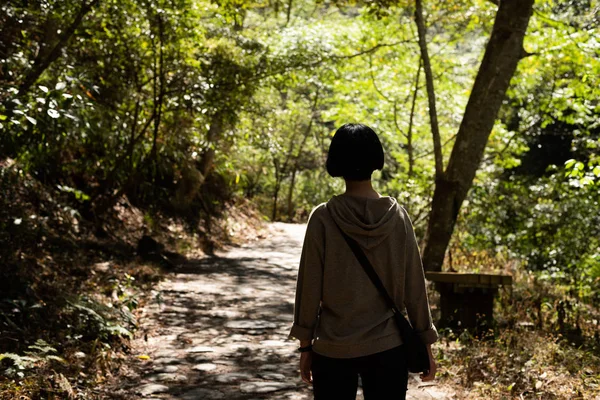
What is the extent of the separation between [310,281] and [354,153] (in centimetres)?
59

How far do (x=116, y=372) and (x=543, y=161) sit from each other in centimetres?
1871

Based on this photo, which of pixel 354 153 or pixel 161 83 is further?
pixel 161 83

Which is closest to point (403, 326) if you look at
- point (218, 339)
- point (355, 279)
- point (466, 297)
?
point (355, 279)

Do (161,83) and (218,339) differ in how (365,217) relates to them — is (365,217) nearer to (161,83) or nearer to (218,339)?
(218,339)

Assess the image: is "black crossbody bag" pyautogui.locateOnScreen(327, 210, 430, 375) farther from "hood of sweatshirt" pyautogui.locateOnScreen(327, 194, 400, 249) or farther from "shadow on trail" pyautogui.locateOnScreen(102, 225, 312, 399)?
"shadow on trail" pyautogui.locateOnScreen(102, 225, 312, 399)

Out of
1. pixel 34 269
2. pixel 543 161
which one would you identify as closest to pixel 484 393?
pixel 34 269

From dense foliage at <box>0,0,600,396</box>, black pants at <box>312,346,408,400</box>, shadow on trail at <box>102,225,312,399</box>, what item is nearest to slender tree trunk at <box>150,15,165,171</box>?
dense foliage at <box>0,0,600,396</box>

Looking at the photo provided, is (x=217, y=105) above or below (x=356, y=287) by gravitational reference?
above

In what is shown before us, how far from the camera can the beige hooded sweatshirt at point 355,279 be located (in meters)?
2.73

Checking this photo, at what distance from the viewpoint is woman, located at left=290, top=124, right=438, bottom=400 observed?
272 cm

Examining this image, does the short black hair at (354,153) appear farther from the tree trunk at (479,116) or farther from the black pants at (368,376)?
the tree trunk at (479,116)

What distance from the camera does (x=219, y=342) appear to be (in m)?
7.11

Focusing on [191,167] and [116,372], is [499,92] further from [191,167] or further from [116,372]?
[191,167]

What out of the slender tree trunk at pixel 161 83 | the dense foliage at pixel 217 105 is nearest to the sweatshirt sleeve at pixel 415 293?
the dense foliage at pixel 217 105
